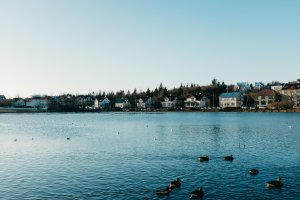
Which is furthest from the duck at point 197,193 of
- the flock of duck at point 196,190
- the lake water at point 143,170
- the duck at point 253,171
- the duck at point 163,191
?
the duck at point 253,171

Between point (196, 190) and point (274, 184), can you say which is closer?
point (196, 190)

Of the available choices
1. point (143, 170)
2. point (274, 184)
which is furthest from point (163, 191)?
point (274, 184)

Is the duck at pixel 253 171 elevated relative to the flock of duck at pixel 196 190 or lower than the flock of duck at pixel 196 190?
elevated

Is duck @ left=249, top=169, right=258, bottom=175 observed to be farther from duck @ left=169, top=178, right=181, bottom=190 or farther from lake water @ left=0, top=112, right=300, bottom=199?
duck @ left=169, top=178, right=181, bottom=190

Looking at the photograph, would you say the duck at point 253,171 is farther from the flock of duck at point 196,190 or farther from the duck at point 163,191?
the duck at point 163,191

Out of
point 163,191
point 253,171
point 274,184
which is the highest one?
point 253,171

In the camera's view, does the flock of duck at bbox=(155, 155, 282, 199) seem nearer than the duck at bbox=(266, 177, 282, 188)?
Yes

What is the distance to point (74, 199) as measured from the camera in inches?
1092

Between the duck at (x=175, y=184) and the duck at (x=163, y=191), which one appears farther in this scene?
the duck at (x=175, y=184)

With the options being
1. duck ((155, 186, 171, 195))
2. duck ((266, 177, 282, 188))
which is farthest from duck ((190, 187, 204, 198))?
duck ((266, 177, 282, 188))

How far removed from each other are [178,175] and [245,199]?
8.86 meters

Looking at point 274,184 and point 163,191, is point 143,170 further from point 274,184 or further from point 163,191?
point 274,184

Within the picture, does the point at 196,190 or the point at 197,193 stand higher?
the point at 196,190

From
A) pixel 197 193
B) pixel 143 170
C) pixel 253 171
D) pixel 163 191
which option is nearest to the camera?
pixel 197 193
